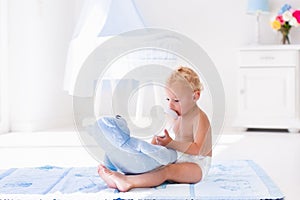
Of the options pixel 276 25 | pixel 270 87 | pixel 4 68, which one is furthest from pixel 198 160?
pixel 276 25

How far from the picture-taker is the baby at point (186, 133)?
5.60ft

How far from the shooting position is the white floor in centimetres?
209

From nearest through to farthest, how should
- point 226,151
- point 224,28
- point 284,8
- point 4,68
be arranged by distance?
point 226,151 → point 4,68 → point 284,8 → point 224,28

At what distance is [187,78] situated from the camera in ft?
5.64

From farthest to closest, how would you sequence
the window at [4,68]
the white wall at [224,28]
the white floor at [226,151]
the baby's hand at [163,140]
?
the white wall at [224,28] < the window at [4,68] < the white floor at [226,151] < the baby's hand at [163,140]

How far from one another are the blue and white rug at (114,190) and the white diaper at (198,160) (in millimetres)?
48

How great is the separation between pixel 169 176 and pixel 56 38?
110 inches

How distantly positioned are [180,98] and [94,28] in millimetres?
2172

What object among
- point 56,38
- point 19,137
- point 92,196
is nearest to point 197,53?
point 92,196

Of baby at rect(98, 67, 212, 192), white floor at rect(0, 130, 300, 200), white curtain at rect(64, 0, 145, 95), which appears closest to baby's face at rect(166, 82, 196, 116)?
baby at rect(98, 67, 212, 192)

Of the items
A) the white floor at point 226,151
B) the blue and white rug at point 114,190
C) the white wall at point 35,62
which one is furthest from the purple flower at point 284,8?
the blue and white rug at point 114,190

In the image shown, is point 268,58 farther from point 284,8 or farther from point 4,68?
point 4,68

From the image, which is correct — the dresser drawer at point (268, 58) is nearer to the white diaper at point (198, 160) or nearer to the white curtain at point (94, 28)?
the white curtain at point (94, 28)

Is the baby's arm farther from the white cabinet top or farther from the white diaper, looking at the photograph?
the white cabinet top
